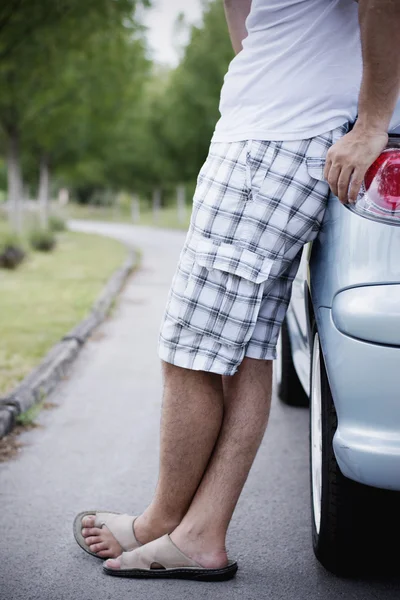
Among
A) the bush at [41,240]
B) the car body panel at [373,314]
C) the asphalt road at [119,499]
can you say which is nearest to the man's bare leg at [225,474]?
the asphalt road at [119,499]

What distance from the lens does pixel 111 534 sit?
8.07 ft

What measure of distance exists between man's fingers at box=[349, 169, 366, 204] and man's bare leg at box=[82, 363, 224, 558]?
653 mm

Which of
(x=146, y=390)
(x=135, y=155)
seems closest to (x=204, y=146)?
(x=135, y=155)

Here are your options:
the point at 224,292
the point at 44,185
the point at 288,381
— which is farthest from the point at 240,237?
the point at 44,185

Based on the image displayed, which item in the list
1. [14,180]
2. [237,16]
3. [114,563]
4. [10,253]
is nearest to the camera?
[114,563]

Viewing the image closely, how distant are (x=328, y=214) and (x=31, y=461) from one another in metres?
2.01

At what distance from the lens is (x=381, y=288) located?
1.95 metres

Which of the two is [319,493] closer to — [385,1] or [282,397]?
[385,1]

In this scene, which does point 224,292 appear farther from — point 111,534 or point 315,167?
point 111,534

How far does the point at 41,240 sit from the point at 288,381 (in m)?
13.6

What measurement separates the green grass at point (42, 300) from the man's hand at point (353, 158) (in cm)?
304

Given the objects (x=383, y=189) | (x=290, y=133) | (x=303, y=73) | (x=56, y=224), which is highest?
(x=303, y=73)

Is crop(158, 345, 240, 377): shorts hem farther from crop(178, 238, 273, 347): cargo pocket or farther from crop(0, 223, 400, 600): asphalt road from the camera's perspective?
crop(0, 223, 400, 600): asphalt road

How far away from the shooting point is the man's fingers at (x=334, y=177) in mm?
2025
